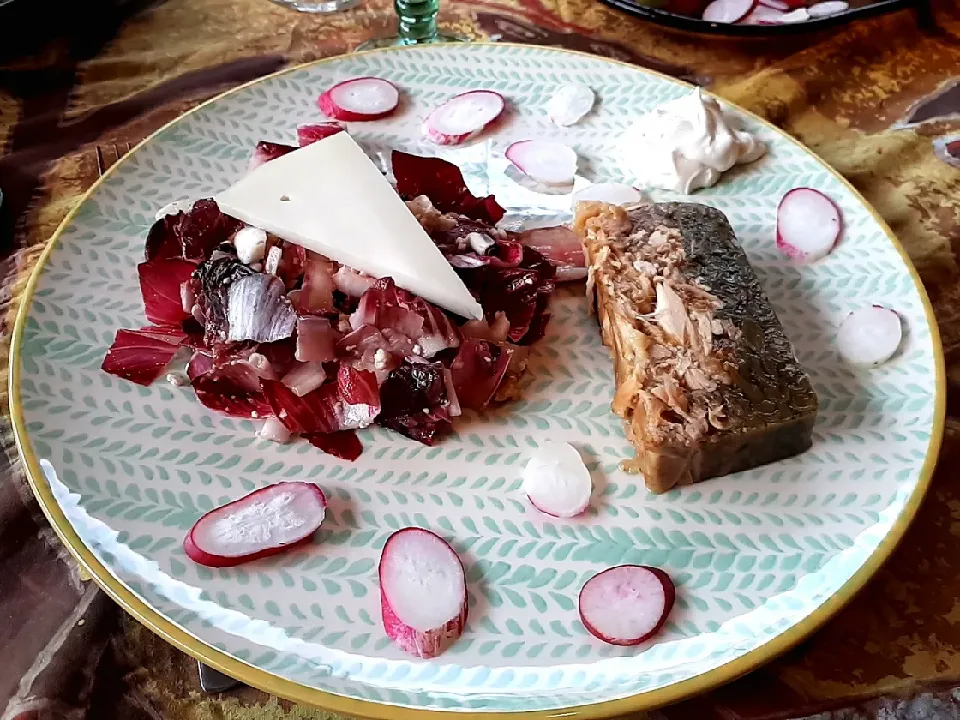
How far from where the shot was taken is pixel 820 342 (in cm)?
154

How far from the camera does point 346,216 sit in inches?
61.4

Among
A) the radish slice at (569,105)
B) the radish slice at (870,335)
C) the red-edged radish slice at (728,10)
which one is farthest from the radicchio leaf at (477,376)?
the red-edged radish slice at (728,10)

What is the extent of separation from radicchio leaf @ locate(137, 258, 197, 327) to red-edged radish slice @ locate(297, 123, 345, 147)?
457 mm

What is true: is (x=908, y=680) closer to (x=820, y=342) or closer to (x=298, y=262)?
(x=820, y=342)

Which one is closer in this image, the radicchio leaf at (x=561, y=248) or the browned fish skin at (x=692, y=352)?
the browned fish skin at (x=692, y=352)

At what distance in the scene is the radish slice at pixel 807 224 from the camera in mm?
1670

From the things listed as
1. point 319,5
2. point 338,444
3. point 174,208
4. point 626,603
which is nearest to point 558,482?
point 626,603

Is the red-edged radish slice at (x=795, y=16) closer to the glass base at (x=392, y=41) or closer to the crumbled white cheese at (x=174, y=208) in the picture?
the glass base at (x=392, y=41)

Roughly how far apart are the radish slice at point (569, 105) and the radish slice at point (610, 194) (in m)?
0.24

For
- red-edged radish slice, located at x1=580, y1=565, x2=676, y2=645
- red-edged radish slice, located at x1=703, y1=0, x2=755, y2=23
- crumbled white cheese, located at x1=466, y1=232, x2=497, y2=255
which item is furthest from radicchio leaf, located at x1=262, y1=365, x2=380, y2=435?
red-edged radish slice, located at x1=703, y1=0, x2=755, y2=23

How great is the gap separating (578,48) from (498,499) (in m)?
1.44

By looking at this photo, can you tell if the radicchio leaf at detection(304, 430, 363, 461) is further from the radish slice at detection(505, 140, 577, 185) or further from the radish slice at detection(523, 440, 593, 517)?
the radish slice at detection(505, 140, 577, 185)

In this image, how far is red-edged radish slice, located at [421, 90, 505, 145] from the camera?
6.28 ft

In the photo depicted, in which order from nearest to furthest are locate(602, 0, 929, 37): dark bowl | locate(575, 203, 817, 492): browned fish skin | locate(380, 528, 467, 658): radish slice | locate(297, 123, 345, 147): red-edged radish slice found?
locate(380, 528, 467, 658): radish slice < locate(575, 203, 817, 492): browned fish skin < locate(297, 123, 345, 147): red-edged radish slice < locate(602, 0, 929, 37): dark bowl
